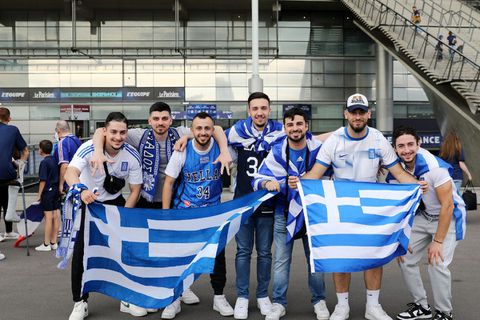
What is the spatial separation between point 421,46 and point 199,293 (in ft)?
60.5

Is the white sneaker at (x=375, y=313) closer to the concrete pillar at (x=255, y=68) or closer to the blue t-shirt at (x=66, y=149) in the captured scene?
the blue t-shirt at (x=66, y=149)

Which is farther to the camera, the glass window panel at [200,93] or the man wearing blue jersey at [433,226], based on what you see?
the glass window panel at [200,93]

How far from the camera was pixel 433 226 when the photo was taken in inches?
186

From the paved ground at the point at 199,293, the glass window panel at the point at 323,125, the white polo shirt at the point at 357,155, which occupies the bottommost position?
the paved ground at the point at 199,293

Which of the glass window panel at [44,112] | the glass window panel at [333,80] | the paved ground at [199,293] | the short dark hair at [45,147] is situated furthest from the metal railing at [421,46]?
the glass window panel at [44,112]

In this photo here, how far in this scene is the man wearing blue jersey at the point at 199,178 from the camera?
16.3 feet

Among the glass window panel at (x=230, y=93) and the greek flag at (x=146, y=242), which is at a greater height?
the glass window panel at (x=230, y=93)

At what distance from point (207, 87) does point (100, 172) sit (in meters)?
27.8

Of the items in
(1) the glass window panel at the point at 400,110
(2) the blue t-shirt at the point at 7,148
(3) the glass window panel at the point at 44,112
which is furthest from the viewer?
(1) the glass window panel at the point at 400,110

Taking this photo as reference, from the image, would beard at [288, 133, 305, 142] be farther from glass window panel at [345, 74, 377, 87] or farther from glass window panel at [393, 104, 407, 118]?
glass window panel at [393, 104, 407, 118]

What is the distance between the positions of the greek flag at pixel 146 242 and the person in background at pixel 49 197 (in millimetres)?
3990

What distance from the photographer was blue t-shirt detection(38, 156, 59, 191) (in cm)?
840

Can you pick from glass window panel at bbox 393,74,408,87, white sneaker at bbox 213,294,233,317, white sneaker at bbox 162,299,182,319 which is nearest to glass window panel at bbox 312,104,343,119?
glass window panel at bbox 393,74,408,87

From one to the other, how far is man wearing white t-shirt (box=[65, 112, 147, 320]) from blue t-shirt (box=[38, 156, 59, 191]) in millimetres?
3737
